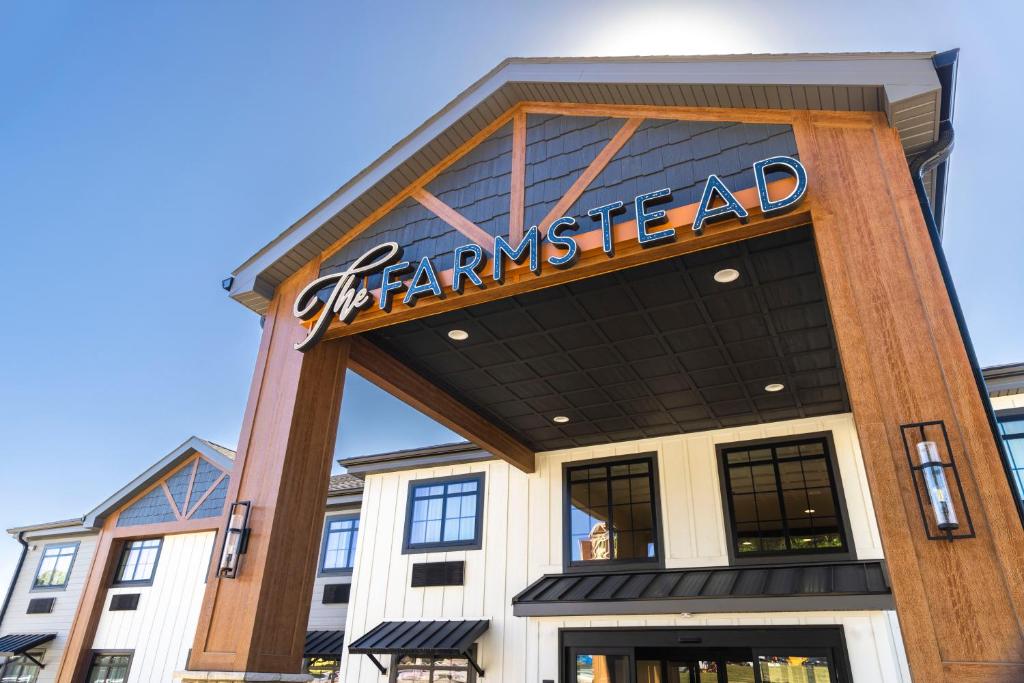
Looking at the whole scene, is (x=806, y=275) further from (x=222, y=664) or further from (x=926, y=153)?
(x=222, y=664)

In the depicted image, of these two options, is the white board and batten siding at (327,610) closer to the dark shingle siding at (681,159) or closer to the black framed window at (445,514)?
the black framed window at (445,514)

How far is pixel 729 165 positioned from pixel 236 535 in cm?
592

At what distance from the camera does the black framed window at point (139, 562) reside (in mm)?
16703

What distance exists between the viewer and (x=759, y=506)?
10.2 meters

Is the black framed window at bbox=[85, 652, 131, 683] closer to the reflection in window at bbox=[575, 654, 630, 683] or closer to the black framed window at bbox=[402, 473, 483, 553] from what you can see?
the black framed window at bbox=[402, 473, 483, 553]

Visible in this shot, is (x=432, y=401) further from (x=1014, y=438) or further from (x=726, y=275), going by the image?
→ (x=1014, y=438)

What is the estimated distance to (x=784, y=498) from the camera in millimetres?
10055

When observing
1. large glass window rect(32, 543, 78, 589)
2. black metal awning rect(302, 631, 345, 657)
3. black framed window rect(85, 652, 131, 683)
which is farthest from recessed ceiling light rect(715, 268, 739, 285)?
large glass window rect(32, 543, 78, 589)

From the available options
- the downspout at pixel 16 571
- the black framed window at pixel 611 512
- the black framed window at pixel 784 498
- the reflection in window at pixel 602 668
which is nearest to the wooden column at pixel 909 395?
the black framed window at pixel 784 498

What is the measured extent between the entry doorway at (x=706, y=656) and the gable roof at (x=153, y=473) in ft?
37.5

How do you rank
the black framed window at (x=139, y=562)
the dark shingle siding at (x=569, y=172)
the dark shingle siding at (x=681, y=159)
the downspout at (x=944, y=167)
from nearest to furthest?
the downspout at (x=944, y=167) → the dark shingle siding at (x=681, y=159) → the dark shingle siding at (x=569, y=172) → the black framed window at (x=139, y=562)

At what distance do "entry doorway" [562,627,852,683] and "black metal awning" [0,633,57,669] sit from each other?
1547cm

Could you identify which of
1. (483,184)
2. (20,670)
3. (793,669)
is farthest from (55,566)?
(793,669)

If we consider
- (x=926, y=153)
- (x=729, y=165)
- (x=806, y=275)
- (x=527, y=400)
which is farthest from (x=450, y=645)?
(x=926, y=153)
